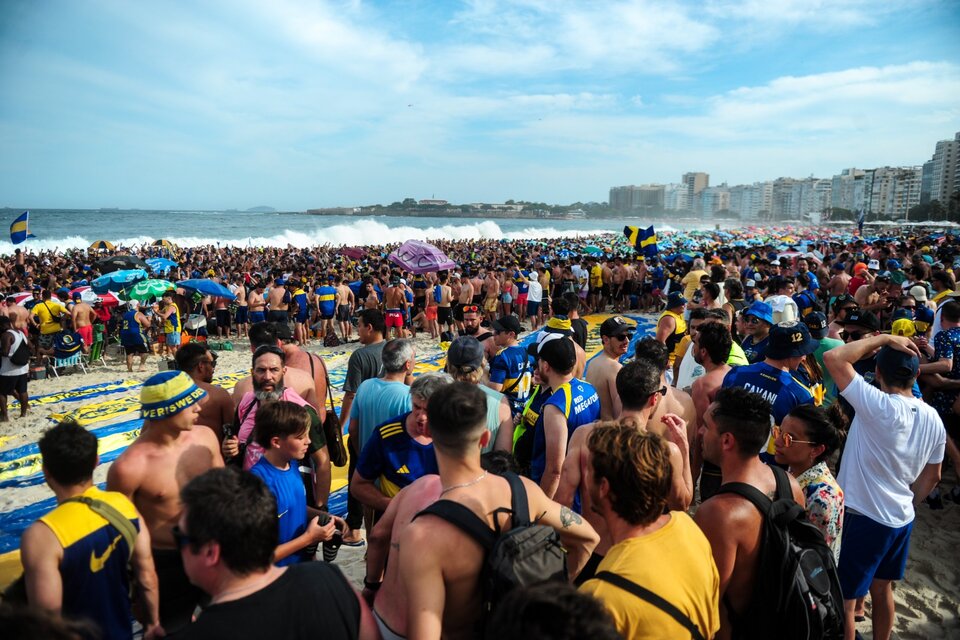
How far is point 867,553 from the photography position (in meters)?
2.83

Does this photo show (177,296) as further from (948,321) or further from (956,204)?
(956,204)

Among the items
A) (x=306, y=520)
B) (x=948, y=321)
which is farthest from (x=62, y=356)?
(x=948, y=321)

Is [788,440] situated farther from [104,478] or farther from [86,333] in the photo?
[86,333]

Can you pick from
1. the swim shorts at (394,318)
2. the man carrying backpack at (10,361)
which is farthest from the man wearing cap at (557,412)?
the swim shorts at (394,318)

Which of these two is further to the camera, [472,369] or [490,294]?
[490,294]

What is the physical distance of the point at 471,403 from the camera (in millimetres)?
1836

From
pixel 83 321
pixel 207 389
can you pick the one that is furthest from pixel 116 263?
pixel 207 389

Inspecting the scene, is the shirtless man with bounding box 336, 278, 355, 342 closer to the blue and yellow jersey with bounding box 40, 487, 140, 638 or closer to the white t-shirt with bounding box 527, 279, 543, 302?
the white t-shirt with bounding box 527, 279, 543, 302

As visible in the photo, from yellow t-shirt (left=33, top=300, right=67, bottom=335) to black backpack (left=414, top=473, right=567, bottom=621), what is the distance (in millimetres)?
10335

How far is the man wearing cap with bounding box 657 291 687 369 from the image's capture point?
5.53 metres

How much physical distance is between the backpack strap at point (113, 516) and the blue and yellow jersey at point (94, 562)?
0.04ft

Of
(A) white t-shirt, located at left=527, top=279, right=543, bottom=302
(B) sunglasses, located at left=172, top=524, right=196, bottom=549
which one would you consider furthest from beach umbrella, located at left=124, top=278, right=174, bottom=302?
(B) sunglasses, located at left=172, top=524, right=196, bottom=549

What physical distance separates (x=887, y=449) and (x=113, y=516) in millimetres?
3625

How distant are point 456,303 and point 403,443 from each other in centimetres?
947
